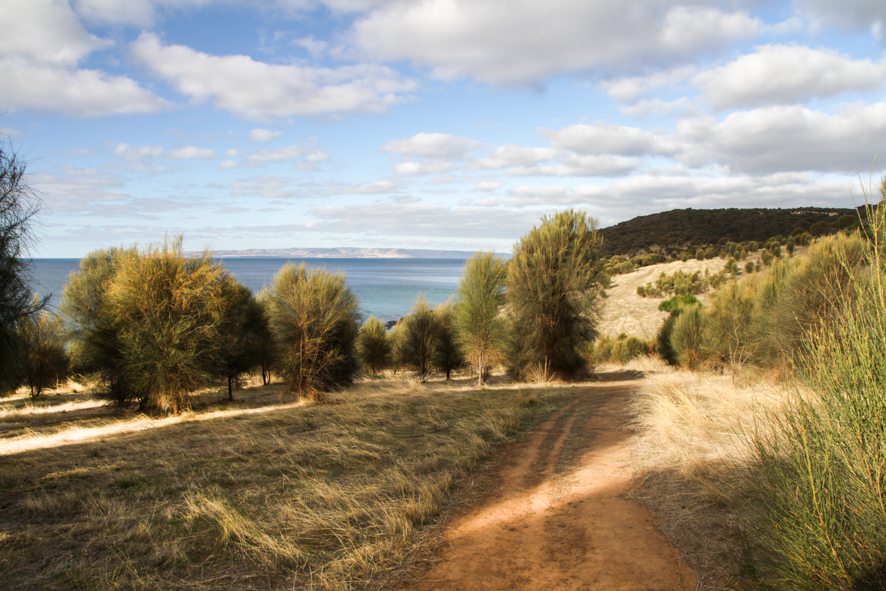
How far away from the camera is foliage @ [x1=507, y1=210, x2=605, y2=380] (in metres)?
21.9

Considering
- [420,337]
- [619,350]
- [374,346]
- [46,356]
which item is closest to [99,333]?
[46,356]

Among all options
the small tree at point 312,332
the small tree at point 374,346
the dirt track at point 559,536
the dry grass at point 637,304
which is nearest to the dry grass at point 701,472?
the dirt track at point 559,536

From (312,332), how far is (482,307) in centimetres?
795

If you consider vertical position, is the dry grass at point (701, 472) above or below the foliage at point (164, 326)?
below

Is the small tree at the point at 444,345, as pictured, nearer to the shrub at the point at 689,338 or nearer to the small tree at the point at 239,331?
the small tree at the point at 239,331

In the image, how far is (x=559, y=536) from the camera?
214 inches

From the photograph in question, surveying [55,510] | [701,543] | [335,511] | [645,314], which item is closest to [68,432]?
[55,510]

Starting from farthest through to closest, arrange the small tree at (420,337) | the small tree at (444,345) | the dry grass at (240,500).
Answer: the small tree at (420,337)
the small tree at (444,345)
the dry grass at (240,500)

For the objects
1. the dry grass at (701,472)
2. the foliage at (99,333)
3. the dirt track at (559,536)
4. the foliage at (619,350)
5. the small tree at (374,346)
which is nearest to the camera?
the dirt track at (559,536)

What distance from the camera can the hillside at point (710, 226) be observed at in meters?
62.9

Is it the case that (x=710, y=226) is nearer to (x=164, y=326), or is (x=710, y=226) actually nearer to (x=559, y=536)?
(x=164, y=326)

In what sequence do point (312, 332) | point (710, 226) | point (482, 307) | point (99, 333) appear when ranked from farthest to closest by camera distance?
point (710, 226)
point (482, 307)
point (312, 332)
point (99, 333)

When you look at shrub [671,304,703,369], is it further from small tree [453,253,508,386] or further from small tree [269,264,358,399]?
small tree [269,264,358,399]

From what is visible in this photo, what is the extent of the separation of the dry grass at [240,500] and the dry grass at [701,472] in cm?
286
